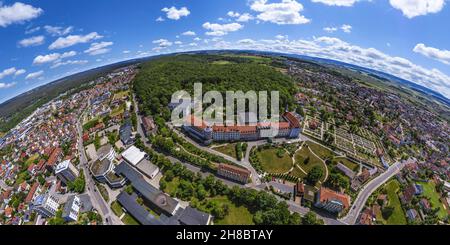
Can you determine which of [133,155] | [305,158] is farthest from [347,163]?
[133,155]

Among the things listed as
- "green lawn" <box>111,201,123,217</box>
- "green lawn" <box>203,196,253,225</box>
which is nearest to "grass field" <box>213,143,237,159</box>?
"green lawn" <box>203,196,253,225</box>

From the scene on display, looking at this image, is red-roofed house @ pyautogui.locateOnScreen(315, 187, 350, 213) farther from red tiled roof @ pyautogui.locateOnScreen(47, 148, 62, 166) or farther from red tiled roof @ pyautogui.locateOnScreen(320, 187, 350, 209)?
red tiled roof @ pyautogui.locateOnScreen(47, 148, 62, 166)

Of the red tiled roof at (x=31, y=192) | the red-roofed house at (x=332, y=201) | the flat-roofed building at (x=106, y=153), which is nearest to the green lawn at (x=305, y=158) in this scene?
the red-roofed house at (x=332, y=201)

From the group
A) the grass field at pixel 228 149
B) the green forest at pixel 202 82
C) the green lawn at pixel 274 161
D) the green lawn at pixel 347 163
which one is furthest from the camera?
the green forest at pixel 202 82

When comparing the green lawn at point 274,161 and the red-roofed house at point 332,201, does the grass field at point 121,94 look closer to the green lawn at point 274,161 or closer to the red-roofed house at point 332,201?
the green lawn at point 274,161
